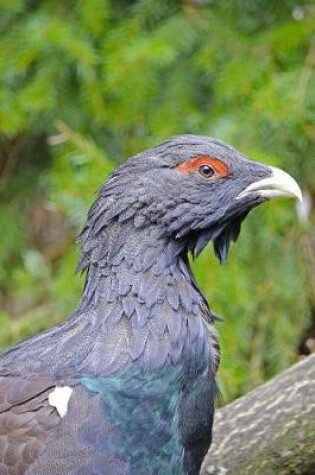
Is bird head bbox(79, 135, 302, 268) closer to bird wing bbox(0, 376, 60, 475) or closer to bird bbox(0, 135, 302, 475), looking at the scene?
bird bbox(0, 135, 302, 475)

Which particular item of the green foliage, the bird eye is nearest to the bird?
the bird eye

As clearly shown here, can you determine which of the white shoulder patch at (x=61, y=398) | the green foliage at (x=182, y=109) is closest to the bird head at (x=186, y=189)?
the white shoulder patch at (x=61, y=398)

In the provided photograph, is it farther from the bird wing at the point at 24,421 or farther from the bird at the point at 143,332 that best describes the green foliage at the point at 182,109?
the bird wing at the point at 24,421

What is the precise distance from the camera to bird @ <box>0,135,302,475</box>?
3.03m

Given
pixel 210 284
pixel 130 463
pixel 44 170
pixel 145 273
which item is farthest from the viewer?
pixel 44 170

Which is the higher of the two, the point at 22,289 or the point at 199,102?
the point at 199,102

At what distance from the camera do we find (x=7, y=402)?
308cm

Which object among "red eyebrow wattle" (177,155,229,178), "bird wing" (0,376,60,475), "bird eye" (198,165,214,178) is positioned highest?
"red eyebrow wattle" (177,155,229,178)

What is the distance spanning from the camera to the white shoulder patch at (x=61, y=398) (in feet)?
9.89

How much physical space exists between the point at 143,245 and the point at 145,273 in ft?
0.25

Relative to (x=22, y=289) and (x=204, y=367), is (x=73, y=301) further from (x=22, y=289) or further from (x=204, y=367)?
(x=204, y=367)

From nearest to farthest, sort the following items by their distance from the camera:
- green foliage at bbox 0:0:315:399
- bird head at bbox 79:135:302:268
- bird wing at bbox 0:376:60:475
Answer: bird wing at bbox 0:376:60:475 → bird head at bbox 79:135:302:268 → green foliage at bbox 0:0:315:399

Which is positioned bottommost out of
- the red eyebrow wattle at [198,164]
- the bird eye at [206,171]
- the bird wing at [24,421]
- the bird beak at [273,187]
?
the bird wing at [24,421]

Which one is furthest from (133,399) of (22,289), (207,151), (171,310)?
(22,289)
